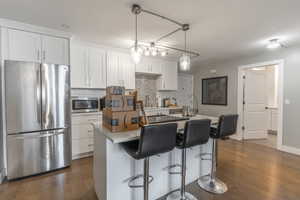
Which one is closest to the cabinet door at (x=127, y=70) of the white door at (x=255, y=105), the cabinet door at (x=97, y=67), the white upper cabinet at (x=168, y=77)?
the cabinet door at (x=97, y=67)

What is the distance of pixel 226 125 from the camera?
2.19m

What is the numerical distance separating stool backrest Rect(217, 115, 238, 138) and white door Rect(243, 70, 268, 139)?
2938mm

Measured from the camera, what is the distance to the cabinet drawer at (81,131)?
326 cm

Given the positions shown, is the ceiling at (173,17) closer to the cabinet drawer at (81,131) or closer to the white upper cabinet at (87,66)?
the white upper cabinet at (87,66)

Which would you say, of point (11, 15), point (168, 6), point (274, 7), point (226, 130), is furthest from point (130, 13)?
point (226, 130)

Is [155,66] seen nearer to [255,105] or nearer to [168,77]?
[168,77]

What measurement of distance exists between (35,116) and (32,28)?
4.88 feet

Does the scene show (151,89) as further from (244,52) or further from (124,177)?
(124,177)

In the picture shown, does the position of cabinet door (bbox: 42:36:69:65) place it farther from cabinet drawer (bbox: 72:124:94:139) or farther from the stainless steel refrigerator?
cabinet drawer (bbox: 72:124:94:139)

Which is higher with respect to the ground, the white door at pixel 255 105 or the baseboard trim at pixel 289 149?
the white door at pixel 255 105

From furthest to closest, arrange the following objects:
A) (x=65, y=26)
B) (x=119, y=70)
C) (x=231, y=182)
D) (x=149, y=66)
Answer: (x=149, y=66), (x=119, y=70), (x=65, y=26), (x=231, y=182)

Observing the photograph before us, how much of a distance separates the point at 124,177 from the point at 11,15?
2807mm

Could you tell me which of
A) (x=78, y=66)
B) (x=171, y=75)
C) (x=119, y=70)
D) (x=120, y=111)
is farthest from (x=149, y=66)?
(x=120, y=111)

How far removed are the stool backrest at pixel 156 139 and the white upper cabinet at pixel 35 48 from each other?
2470 millimetres
